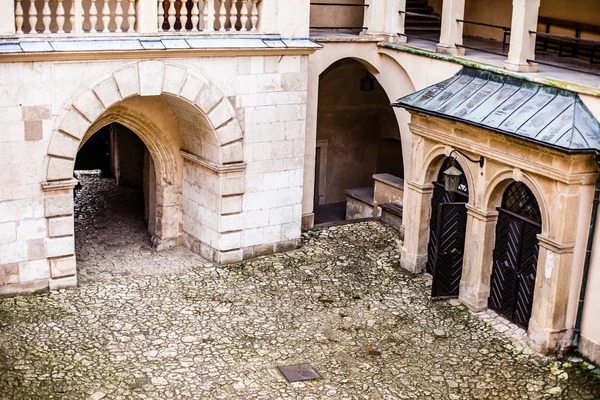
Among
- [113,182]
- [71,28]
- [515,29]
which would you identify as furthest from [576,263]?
[113,182]

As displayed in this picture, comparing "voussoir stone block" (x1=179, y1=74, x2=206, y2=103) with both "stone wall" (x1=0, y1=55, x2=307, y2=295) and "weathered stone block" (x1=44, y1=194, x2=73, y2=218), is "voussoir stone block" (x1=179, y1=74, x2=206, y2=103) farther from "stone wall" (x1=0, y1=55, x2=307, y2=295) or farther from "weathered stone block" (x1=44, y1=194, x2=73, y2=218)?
"weathered stone block" (x1=44, y1=194, x2=73, y2=218)

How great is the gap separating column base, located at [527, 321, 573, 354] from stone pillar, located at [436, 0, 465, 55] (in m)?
5.41

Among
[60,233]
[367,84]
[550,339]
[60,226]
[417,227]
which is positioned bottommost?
[550,339]

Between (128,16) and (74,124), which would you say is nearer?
(74,124)

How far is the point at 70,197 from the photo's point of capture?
1473 centimetres

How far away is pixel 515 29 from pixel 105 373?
839 centimetres

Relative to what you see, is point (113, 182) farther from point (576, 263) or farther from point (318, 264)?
point (576, 263)

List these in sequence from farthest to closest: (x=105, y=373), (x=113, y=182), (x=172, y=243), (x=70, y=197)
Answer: (x=113, y=182), (x=172, y=243), (x=70, y=197), (x=105, y=373)

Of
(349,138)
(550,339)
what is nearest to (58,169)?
(550,339)

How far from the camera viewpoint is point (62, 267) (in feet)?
48.9

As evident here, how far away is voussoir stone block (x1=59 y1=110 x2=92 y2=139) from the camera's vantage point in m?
14.4

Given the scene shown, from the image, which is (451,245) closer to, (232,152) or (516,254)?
(516,254)

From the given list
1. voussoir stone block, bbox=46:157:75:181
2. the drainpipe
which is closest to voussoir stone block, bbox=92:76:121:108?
voussoir stone block, bbox=46:157:75:181

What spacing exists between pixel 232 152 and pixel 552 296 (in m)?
6.11
